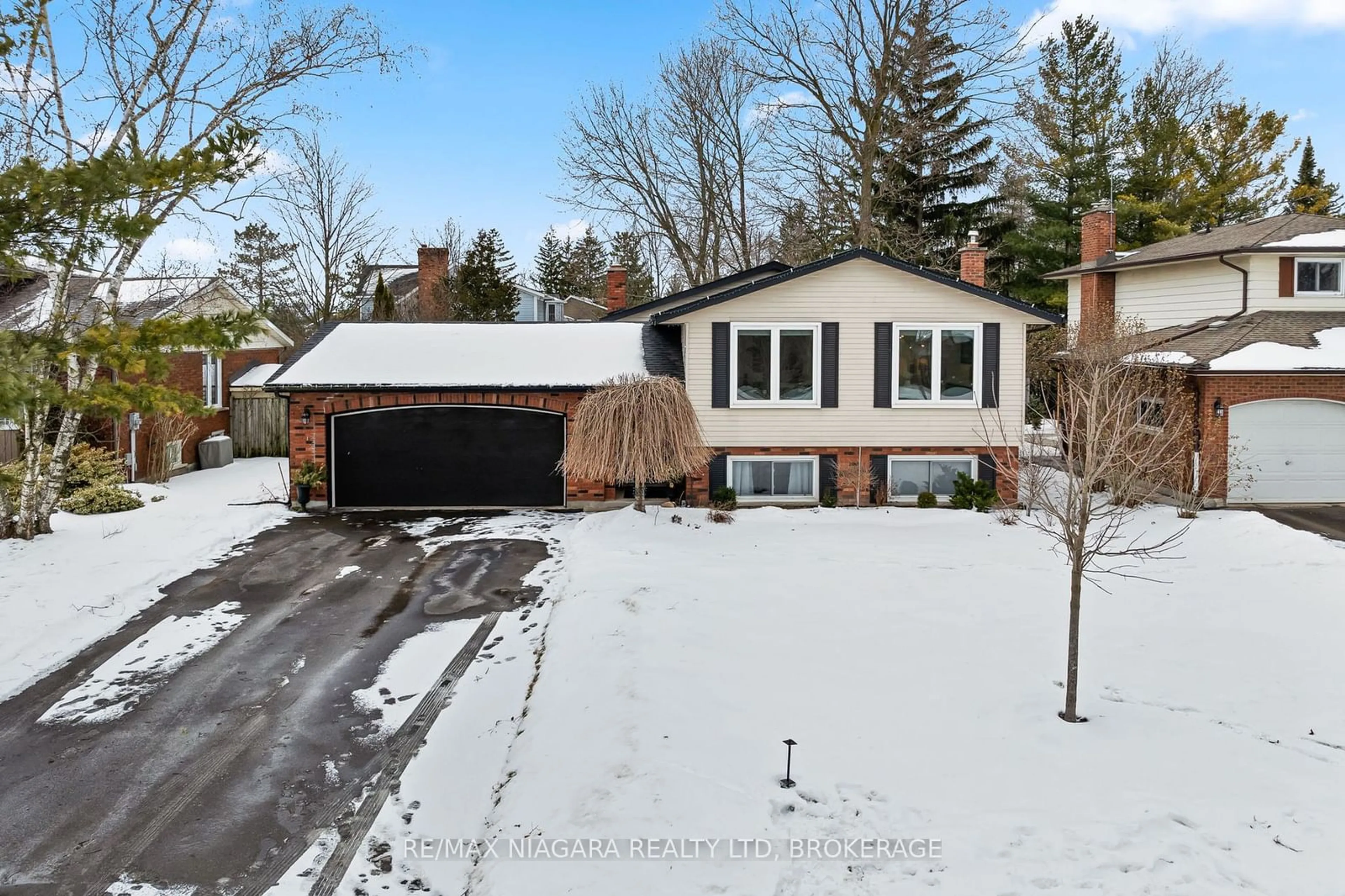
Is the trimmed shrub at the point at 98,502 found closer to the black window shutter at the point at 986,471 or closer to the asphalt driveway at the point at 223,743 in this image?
the asphalt driveway at the point at 223,743

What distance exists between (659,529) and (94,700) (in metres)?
8.33

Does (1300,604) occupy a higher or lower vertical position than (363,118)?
lower

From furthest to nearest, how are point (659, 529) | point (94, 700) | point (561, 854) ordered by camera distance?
point (659, 529), point (94, 700), point (561, 854)

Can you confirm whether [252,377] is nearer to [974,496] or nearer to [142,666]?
[142,666]

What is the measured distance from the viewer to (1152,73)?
3269 cm

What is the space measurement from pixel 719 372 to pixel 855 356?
2.54 metres

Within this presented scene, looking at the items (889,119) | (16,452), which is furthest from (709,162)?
(16,452)

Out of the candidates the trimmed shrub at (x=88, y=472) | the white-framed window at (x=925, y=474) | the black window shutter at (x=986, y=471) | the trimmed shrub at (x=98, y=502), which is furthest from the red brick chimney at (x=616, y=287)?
the trimmed shrub at (x=98, y=502)

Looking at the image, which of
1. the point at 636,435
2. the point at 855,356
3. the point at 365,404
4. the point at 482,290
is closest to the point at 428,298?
the point at 482,290

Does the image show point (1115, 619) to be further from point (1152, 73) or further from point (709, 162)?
point (1152, 73)

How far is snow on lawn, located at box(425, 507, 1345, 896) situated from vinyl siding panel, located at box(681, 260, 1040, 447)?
17.4 ft

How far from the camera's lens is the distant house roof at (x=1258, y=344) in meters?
16.3

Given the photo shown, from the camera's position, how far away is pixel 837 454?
16.9 m

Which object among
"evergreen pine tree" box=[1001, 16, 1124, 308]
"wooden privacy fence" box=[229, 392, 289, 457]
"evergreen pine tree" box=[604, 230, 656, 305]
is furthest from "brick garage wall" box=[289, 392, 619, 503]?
"evergreen pine tree" box=[604, 230, 656, 305]
